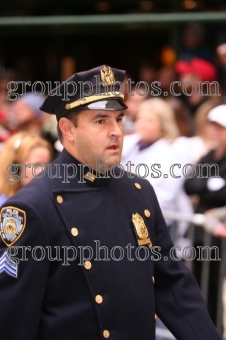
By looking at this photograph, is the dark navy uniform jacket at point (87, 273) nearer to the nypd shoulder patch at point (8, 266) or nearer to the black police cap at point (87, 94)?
the nypd shoulder patch at point (8, 266)

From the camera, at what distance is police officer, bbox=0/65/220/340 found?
322 centimetres

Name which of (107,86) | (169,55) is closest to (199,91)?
(169,55)

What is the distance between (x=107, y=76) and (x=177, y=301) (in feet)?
3.29

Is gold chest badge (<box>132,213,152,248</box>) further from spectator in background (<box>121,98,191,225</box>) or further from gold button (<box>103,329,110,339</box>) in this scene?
spectator in background (<box>121,98,191,225</box>)

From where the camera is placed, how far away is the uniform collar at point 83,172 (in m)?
3.46

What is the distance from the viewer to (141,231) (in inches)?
137

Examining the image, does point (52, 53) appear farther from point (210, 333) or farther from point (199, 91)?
point (210, 333)

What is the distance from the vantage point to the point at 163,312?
3613 millimetres

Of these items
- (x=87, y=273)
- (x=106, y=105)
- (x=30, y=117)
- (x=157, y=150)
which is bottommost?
(x=87, y=273)

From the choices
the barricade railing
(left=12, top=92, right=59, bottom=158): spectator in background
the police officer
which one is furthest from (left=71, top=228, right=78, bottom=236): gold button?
(left=12, top=92, right=59, bottom=158): spectator in background

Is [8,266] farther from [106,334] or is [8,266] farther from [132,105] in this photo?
[132,105]

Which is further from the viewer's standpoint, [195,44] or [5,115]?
[195,44]

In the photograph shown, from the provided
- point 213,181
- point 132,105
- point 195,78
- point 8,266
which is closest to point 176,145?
point 213,181

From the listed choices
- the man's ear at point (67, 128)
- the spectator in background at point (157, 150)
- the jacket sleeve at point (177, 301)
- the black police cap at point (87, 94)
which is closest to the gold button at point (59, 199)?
the man's ear at point (67, 128)
